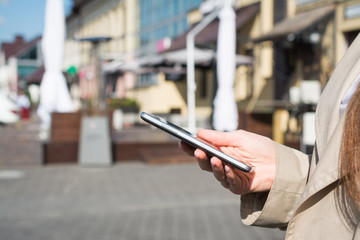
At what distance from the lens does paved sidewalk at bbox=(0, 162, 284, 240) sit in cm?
616

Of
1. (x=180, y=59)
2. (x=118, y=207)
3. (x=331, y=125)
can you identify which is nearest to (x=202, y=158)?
(x=331, y=125)

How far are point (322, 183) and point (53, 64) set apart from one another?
40.9 feet

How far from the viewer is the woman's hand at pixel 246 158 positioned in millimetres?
1561

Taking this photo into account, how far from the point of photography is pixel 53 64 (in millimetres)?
13234

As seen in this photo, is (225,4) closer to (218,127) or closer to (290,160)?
(218,127)

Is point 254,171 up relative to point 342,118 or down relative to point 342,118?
down

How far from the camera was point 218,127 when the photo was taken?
12.4 metres

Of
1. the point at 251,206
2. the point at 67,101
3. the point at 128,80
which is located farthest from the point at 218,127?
the point at 128,80

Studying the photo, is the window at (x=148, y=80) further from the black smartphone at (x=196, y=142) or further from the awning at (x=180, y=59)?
the black smartphone at (x=196, y=142)

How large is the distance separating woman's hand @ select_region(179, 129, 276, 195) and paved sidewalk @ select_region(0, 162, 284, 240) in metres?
4.38

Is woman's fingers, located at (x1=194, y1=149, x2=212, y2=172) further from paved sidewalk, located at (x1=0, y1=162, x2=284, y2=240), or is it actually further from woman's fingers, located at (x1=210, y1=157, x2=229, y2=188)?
paved sidewalk, located at (x1=0, y1=162, x2=284, y2=240)

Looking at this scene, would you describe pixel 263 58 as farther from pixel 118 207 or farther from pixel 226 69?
pixel 118 207

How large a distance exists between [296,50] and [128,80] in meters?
18.5

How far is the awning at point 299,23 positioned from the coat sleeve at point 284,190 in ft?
42.0
